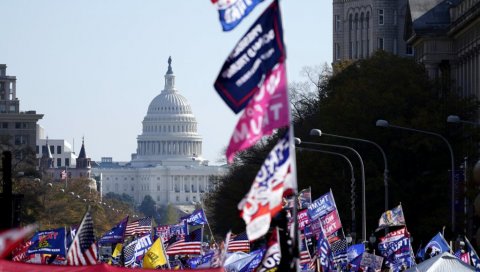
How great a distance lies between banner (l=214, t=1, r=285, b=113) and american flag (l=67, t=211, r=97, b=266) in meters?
4.73

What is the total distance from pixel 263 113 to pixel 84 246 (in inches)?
224

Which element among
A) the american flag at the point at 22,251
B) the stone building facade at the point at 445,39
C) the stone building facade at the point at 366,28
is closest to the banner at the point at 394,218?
the american flag at the point at 22,251

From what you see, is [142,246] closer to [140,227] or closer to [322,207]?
[322,207]

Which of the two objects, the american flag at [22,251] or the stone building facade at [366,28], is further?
the stone building facade at [366,28]

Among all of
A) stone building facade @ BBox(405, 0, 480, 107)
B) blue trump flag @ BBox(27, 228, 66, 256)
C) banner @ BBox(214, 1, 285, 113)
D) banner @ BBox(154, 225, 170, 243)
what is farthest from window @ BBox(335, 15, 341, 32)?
banner @ BBox(214, 1, 285, 113)

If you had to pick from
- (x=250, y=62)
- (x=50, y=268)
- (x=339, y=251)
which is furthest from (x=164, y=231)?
(x=250, y=62)

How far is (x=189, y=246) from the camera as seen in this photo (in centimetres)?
4494

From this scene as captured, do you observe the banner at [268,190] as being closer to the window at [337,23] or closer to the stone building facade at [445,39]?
the stone building facade at [445,39]

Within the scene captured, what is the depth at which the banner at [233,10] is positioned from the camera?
54.3 feet

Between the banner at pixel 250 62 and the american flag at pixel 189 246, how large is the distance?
27.4m

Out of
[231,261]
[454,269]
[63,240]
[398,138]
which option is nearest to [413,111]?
[398,138]

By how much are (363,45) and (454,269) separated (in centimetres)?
12462

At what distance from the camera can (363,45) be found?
154 m

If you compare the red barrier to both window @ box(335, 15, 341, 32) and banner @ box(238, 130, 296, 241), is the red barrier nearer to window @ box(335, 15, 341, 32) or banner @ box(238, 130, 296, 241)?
banner @ box(238, 130, 296, 241)
